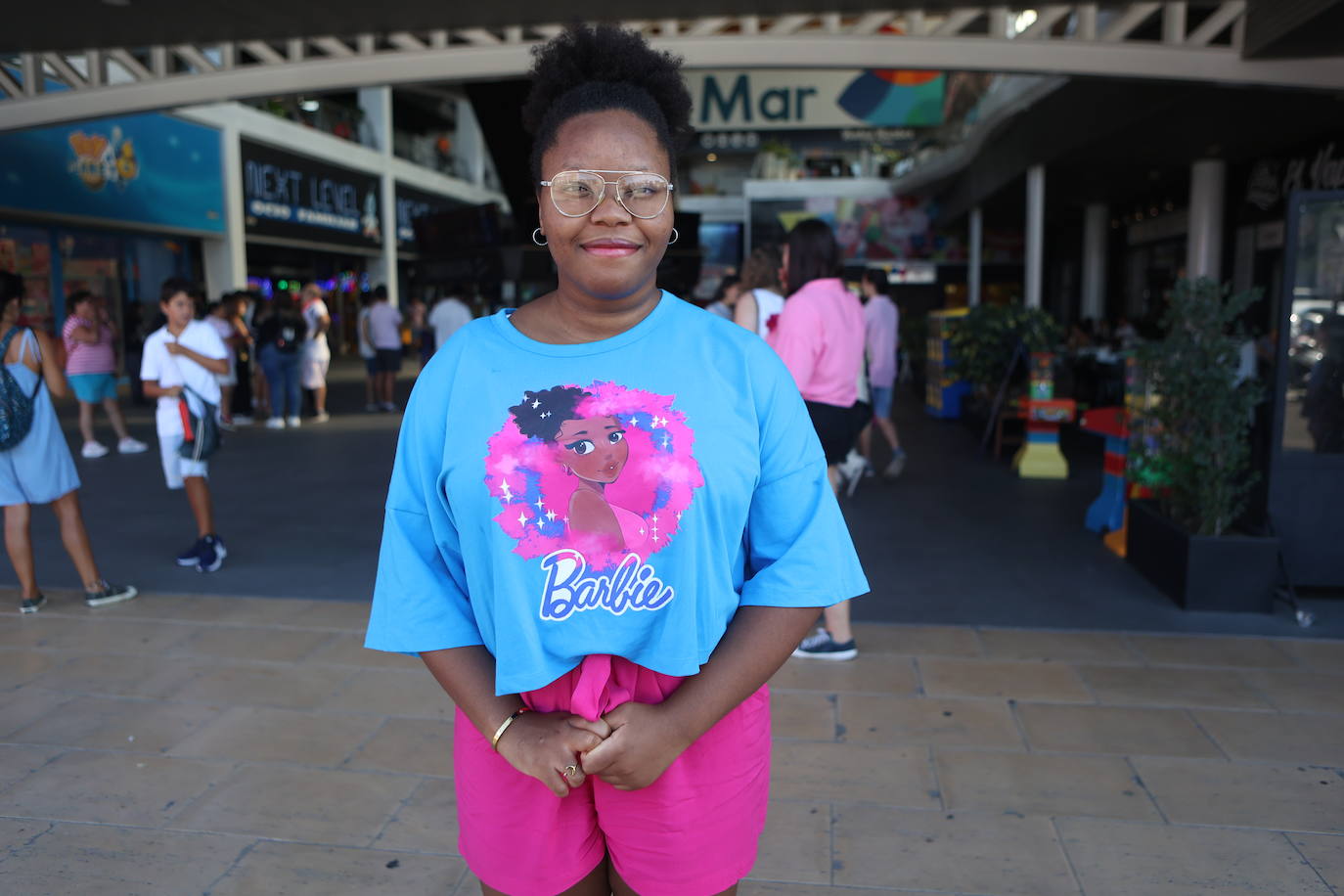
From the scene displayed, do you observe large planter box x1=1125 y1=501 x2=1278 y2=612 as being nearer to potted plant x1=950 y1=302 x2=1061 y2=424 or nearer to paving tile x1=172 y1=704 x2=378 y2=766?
paving tile x1=172 y1=704 x2=378 y2=766

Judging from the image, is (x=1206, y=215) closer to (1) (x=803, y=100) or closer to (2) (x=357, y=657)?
(2) (x=357, y=657)

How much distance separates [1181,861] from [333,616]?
369 cm

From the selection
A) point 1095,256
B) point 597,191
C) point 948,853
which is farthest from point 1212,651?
point 1095,256

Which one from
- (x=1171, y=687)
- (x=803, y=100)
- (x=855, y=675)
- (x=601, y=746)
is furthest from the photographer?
(x=803, y=100)

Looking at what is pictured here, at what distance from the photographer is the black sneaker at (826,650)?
13.4 feet

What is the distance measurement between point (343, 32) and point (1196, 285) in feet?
21.7

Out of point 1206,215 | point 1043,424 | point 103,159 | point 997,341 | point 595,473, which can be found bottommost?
point 1043,424

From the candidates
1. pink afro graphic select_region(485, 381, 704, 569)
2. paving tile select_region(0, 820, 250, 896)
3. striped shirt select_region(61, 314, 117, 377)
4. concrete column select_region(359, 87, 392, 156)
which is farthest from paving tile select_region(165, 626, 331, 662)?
concrete column select_region(359, 87, 392, 156)

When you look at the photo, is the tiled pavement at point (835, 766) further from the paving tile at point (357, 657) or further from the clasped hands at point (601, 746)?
the clasped hands at point (601, 746)

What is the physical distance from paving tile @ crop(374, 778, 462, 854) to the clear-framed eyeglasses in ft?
6.44

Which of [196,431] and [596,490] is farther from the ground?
[596,490]

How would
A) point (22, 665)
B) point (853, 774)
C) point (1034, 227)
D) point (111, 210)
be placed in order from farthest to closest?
point (111, 210)
point (1034, 227)
point (22, 665)
point (853, 774)

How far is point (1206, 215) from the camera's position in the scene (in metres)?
12.9

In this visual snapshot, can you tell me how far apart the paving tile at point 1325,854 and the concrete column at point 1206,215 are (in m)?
11.9
